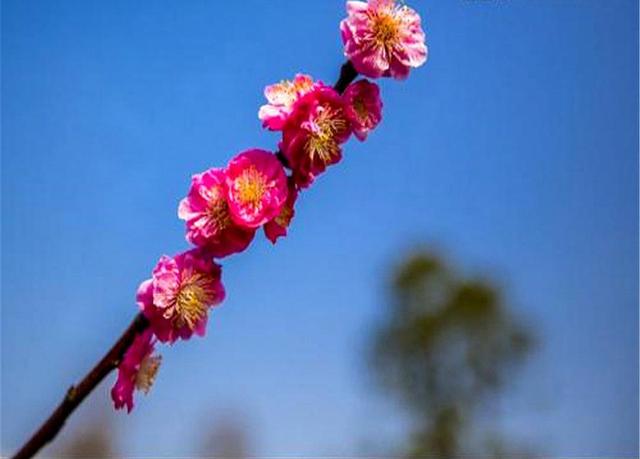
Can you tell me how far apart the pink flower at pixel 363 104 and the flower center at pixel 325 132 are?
0.01m

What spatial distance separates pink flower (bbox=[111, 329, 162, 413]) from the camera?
2.45 feet

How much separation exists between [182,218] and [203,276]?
0.19 ft

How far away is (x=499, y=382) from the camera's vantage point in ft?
31.6

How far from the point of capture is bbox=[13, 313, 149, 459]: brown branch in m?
0.56

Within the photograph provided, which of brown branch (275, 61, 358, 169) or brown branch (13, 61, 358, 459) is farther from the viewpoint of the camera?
brown branch (275, 61, 358, 169)

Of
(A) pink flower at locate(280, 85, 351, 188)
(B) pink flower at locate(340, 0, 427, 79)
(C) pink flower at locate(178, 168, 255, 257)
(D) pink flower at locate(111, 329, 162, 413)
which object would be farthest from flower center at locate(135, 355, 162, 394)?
(B) pink flower at locate(340, 0, 427, 79)

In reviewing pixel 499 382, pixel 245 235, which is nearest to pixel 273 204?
pixel 245 235

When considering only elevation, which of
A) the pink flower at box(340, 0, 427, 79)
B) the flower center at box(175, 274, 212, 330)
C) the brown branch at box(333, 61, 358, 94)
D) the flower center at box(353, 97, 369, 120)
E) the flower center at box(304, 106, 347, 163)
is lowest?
the flower center at box(175, 274, 212, 330)

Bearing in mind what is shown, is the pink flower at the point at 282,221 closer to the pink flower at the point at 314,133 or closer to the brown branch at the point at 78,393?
the pink flower at the point at 314,133

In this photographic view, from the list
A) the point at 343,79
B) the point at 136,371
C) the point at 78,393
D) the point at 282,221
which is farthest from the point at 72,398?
the point at 343,79

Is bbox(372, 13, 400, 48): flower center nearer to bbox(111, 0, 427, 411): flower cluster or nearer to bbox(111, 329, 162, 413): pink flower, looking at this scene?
bbox(111, 0, 427, 411): flower cluster

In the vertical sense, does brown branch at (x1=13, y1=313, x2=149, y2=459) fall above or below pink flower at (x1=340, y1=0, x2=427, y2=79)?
below

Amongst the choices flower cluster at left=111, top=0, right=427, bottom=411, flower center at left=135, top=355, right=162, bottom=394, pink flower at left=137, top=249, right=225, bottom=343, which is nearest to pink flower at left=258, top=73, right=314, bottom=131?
flower cluster at left=111, top=0, right=427, bottom=411

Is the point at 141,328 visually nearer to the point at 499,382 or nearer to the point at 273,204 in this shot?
the point at 273,204
